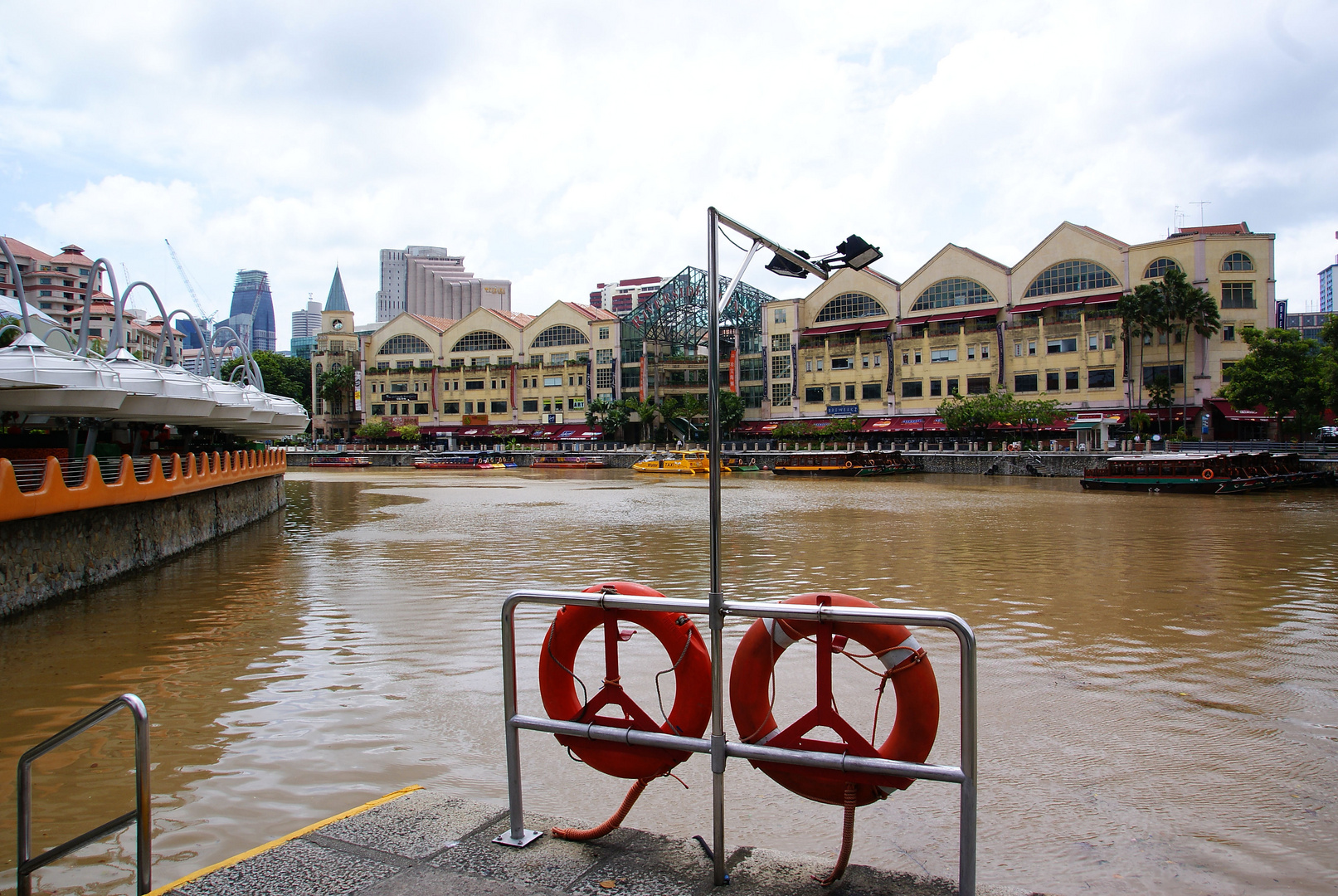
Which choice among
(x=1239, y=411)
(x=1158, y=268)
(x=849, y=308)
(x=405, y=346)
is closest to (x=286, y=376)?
(x=405, y=346)

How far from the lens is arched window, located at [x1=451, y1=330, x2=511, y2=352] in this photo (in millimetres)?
88062

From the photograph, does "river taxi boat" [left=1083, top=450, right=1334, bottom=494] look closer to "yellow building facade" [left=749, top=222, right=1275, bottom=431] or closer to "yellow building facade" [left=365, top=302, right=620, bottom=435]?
"yellow building facade" [left=749, top=222, right=1275, bottom=431]

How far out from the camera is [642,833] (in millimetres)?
3736

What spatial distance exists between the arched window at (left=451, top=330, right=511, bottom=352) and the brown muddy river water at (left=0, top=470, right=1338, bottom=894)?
72.0 m

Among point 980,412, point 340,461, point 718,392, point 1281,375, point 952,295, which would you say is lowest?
point 340,461

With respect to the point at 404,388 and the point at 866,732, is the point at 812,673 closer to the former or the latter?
the point at 866,732

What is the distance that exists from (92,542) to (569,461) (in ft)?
191

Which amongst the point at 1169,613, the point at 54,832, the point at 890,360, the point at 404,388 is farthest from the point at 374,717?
the point at 404,388

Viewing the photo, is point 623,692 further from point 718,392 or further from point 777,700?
point 777,700

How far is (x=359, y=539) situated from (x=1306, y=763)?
729 inches

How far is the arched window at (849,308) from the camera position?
233 feet

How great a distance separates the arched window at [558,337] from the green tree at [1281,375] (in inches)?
2174

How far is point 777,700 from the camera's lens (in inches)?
276

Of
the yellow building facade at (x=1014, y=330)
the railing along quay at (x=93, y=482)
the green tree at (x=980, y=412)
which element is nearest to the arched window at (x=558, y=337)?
the yellow building facade at (x=1014, y=330)
